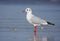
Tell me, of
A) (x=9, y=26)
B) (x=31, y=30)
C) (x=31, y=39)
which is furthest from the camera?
(x=9, y=26)

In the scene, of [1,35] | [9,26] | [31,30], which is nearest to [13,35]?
[1,35]

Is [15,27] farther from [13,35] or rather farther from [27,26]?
[13,35]

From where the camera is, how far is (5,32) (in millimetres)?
11742

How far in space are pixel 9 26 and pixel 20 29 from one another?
0.80 meters

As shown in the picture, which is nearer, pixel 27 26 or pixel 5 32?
pixel 5 32

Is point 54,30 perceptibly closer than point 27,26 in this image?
Yes

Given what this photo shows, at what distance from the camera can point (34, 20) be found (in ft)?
38.5

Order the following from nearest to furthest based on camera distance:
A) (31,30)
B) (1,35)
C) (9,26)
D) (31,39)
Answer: (31,39)
(1,35)
(31,30)
(9,26)

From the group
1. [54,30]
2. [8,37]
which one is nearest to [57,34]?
[54,30]

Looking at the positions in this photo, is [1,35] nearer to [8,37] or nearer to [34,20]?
[8,37]

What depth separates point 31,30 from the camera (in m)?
12.3

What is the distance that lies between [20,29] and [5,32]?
0.89m

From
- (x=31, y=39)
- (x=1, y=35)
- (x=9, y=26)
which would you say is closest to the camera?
(x=31, y=39)

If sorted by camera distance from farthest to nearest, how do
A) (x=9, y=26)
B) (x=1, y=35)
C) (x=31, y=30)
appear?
(x=9, y=26)
(x=31, y=30)
(x=1, y=35)
